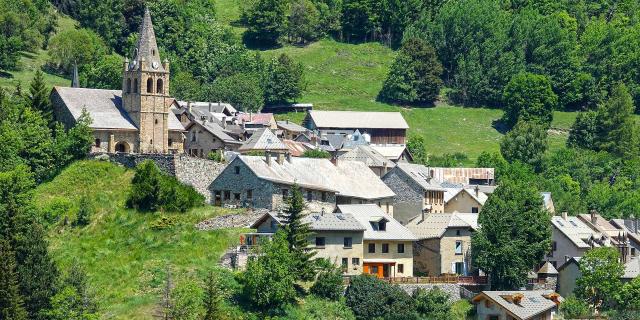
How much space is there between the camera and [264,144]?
130 meters

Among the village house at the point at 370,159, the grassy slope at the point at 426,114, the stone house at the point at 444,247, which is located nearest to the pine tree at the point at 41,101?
the village house at the point at 370,159

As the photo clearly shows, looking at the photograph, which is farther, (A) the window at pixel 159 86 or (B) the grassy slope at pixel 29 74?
(B) the grassy slope at pixel 29 74

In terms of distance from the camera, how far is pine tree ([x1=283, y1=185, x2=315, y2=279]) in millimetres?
102375

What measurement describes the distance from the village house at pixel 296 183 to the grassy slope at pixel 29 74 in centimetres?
4880

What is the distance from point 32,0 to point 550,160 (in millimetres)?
65210

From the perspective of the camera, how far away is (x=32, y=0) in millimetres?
187875

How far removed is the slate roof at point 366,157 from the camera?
13162cm

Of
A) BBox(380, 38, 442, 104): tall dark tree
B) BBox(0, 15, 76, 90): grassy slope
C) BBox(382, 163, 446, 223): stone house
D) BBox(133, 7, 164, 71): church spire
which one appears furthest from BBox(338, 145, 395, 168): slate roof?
BBox(380, 38, 442, 104): tall dark tree

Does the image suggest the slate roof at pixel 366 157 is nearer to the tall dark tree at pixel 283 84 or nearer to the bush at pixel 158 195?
the bush at pixel 158 195

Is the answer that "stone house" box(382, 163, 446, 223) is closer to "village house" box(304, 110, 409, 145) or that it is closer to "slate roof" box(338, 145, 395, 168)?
"slate roof" box(338, 145, 395, 168)

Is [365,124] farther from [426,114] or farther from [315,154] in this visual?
[315,154]

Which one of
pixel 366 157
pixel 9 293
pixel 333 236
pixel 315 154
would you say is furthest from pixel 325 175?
pixel 9 293

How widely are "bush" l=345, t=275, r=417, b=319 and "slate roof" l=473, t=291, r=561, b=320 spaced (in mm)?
5822

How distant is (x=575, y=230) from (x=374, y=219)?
20529 millimetres
